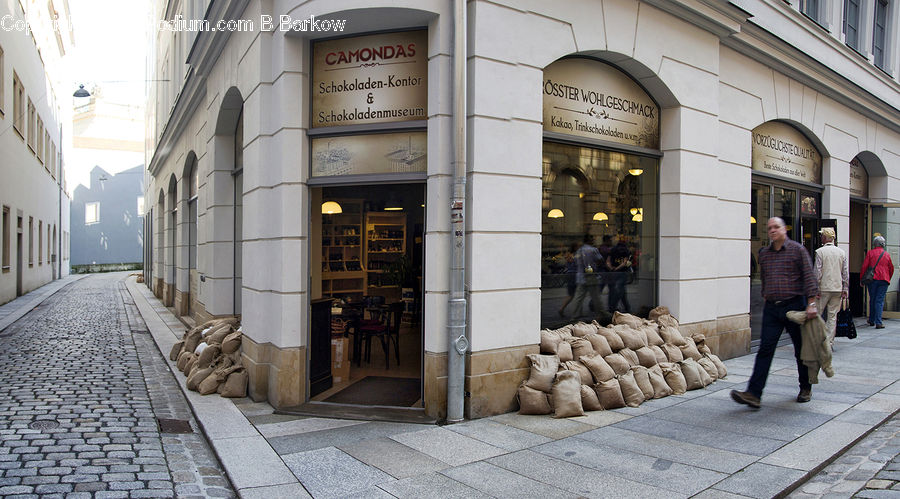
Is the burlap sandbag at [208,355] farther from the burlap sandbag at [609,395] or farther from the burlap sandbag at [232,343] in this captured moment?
the burlap sandbag at [609,395]

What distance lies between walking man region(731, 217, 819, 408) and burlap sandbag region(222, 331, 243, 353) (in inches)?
248

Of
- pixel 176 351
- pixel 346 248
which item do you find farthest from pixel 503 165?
pixel 346 248

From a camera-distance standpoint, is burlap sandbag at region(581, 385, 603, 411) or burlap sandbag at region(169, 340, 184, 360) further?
burlap sandbag at region(169, 340, 184, 360)

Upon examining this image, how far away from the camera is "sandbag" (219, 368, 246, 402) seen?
764cm

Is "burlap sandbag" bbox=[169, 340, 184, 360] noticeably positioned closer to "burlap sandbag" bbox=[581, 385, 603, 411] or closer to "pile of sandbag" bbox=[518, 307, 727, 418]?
"pile of sandbag" bbox=[518, 307, 727, 418]

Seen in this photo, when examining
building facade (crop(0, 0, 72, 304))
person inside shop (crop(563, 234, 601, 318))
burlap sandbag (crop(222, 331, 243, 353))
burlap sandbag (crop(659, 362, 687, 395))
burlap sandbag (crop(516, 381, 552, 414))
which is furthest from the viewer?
building facade (crop(0, 0, 72, 304))

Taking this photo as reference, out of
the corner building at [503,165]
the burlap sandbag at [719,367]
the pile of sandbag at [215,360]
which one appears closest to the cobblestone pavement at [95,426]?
the pile of sandbag at [215,360]

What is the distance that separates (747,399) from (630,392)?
3.93 feet

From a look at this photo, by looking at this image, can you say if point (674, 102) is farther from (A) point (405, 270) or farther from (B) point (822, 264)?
(A) point (405, 270)

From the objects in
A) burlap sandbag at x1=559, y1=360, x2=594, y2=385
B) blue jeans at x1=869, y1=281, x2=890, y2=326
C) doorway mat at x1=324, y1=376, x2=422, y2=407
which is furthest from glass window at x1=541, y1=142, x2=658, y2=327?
blue jeans at x1=869, y1=281, x2=890, y2=326

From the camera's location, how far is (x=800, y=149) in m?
12.4

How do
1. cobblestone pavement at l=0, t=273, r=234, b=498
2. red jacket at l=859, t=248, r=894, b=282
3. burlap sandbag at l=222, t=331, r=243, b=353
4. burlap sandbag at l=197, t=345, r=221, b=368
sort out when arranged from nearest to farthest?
cobblestone pavement at l=0, t=273, r=234, b=498, burlap sandbag at l=197, t=345, r=221, b=368, burlap sandbag at l=222, t=331, r=243, b=353, red jacket at l=859, t=248, r=894, b=282

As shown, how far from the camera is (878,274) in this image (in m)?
13.5

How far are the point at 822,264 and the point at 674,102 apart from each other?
12.7 ft
